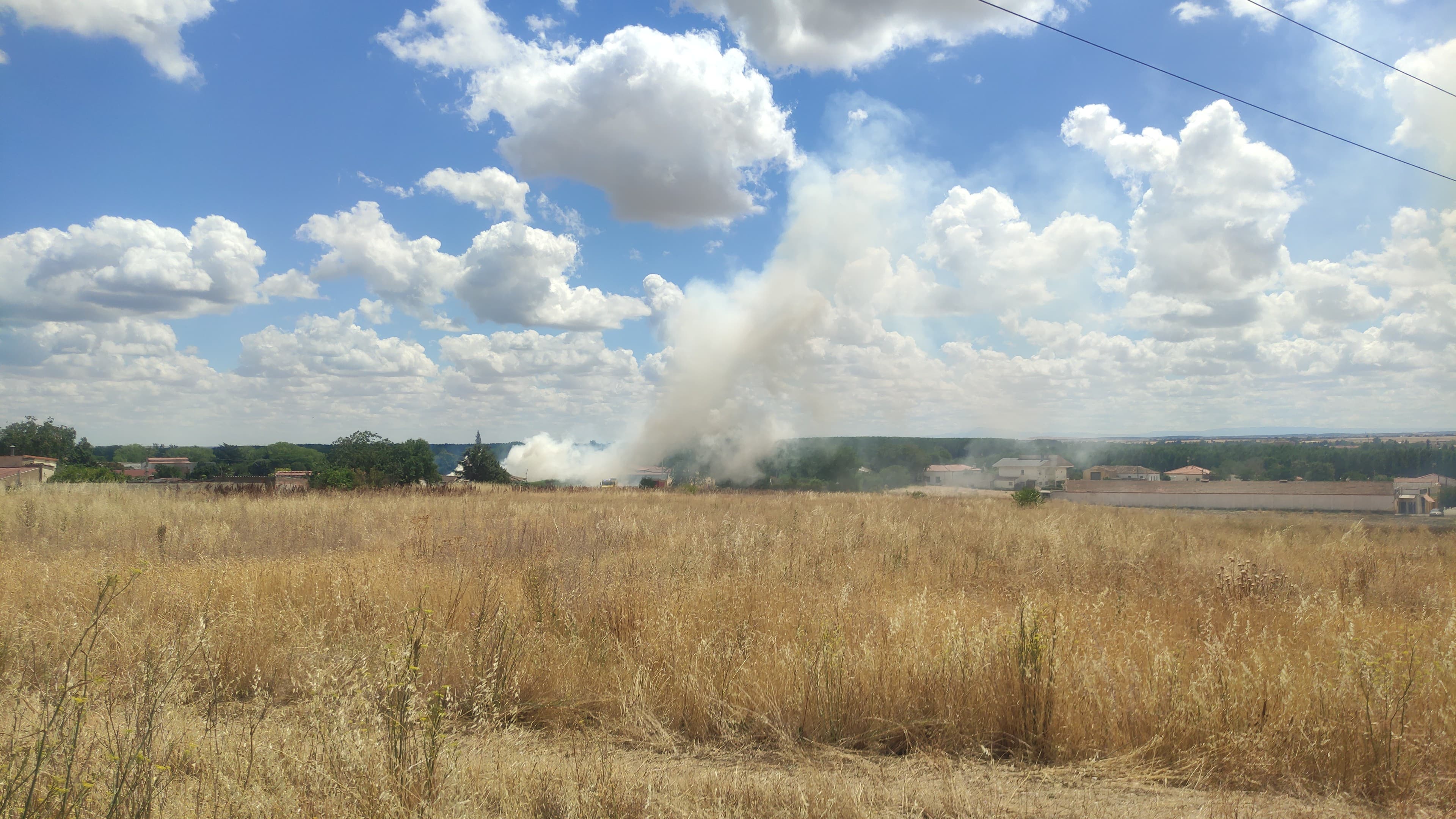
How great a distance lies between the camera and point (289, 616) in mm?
6672

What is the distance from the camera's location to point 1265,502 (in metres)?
42.5

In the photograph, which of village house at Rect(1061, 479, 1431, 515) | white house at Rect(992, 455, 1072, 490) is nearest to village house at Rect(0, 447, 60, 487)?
village house at Rect(1061, 479, 1431, 515)

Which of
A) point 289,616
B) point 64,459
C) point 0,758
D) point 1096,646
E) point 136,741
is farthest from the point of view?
point 64,459

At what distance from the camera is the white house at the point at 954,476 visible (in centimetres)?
8044

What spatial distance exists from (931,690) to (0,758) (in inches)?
217

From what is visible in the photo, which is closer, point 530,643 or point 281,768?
point 281,768

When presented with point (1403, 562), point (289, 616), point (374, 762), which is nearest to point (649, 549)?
point (289, 616)

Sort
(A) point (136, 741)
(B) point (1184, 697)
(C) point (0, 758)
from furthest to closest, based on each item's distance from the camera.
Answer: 1. (B) point (1184, 697)
2. (C) point (0, 758)
3. (A) point (136, 741)

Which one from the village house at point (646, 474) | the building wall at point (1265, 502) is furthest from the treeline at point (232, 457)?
the building wall at point (1265, 502)

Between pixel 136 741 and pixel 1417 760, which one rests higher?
pixel 136 741

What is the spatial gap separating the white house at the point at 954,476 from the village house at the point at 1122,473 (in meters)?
12.7

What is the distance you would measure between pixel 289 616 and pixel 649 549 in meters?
5.50

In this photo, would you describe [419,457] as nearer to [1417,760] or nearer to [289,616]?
[289,616]

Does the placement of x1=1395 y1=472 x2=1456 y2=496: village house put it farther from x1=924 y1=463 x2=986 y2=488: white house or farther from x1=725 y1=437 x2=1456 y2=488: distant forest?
x1=924 y1=463 x2=986 y2=488: white house
